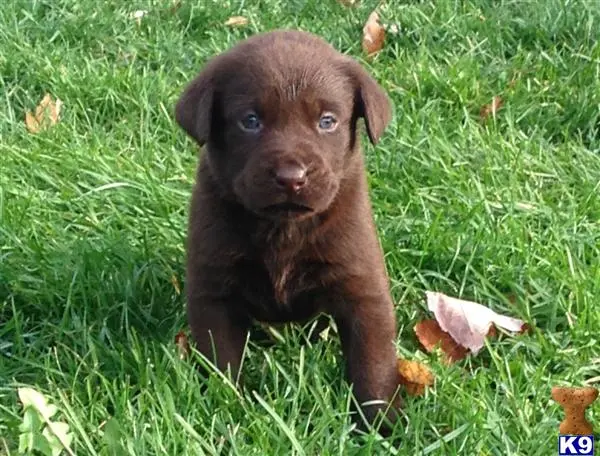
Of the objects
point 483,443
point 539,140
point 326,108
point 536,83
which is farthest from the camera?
point 536,83

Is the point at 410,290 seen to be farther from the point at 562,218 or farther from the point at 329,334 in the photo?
the point at 562,218

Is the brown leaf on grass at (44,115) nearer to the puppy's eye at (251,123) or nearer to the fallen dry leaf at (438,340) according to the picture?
the puppy's eye at (251,123)

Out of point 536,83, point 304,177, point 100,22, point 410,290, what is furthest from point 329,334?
point 100,22

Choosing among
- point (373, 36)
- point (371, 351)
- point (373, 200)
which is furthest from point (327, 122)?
point (373, 36)

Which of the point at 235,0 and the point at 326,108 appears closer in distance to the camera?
the point at 326,108

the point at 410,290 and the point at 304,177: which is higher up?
the point at 304,177

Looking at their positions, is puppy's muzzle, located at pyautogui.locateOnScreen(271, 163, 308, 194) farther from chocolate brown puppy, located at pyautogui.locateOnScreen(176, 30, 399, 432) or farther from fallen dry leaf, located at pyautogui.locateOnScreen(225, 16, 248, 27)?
fallen dry leaf, located at pyautogui.locateOnScreen(225, 16, 248, 27)
